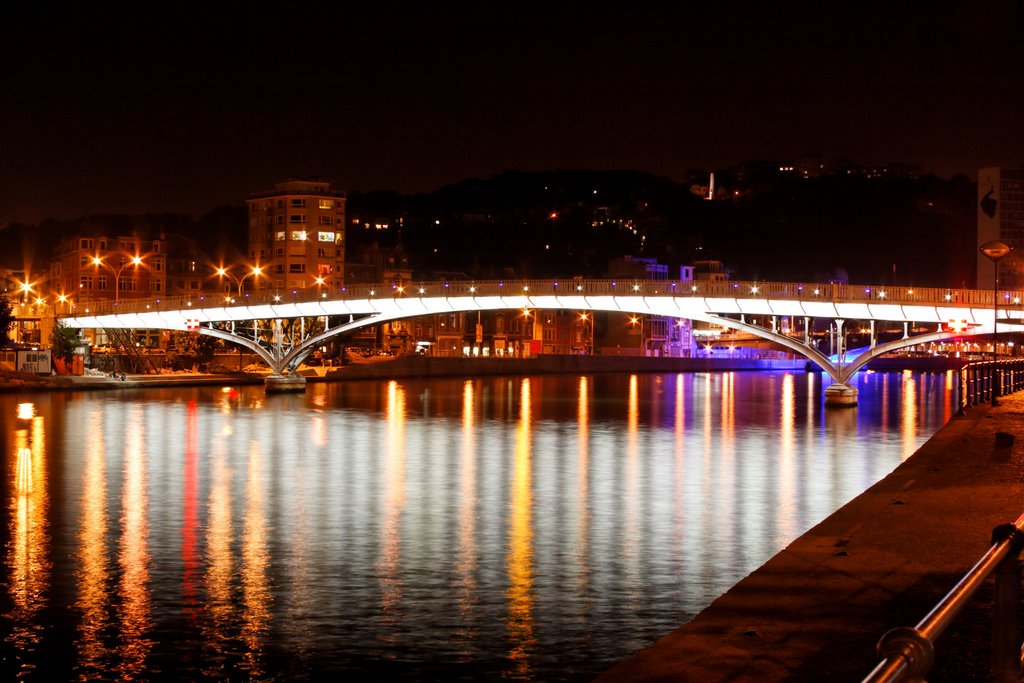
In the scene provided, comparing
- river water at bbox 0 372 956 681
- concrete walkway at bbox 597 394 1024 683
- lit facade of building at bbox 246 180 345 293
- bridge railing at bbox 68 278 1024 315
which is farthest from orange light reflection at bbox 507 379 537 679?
lit facade of building at bbox 246 180 345 293

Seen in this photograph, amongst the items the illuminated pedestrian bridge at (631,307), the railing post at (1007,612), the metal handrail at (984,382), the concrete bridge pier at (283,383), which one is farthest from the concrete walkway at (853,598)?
the concrete bridge pier at (283,383)

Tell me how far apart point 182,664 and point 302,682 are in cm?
182

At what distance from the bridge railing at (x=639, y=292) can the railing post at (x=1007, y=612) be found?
64.7 metres

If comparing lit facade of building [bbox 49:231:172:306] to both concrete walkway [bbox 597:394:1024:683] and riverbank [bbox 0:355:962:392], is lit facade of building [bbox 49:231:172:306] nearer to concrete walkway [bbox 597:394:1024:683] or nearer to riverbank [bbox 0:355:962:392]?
riverbank [bbox 0:355:962:392]

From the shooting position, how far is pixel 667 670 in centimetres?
1122

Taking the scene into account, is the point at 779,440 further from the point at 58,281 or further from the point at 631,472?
the point at 58,281

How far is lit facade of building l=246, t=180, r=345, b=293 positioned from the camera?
14425 cm

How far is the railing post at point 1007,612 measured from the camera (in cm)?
615

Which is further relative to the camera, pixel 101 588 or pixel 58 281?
pixel 58 281

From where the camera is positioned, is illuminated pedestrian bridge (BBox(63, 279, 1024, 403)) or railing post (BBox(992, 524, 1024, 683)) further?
illuminated pedestrian bridge (BBox(63, 279, 1024, 403))

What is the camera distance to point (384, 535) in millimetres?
27031

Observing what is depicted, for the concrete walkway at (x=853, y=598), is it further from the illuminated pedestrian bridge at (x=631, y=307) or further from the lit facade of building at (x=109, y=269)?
the lit facade of building at (x=109, y=269)

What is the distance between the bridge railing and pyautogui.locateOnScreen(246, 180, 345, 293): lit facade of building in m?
45.0

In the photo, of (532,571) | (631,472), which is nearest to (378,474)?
(631,472)
